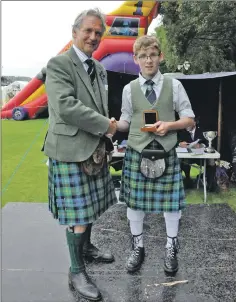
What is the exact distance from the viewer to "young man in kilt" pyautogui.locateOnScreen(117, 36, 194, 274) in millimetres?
2217

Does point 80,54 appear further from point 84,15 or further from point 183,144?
point 183,144

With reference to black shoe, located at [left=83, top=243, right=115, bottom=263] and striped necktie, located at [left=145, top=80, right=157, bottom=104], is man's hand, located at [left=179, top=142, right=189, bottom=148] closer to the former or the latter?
black shoe, located at [left=83, top=243, right=115, bottom=263]

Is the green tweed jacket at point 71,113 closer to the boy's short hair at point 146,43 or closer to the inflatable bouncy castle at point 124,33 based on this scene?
the boy's short hair at point 146,43

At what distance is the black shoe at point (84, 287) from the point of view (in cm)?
212

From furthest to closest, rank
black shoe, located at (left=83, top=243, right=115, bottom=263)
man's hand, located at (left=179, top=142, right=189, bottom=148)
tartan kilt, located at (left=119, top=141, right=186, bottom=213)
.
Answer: man's hand, located at (left=179, top=142, right=189, bottom=148) < black shoe, located at (left=83, top=243, right=115, bottom=263) < tartan kilt, located at (left=119, top=141, right=186, bottom=213)

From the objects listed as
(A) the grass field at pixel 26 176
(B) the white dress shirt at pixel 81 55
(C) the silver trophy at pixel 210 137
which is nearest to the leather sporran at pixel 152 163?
(B) the white dress shirt at pixel 81 55

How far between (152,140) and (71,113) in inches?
24.1

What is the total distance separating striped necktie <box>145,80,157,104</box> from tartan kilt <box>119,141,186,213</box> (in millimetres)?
368

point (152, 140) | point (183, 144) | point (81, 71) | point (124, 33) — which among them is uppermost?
point (124, 33)

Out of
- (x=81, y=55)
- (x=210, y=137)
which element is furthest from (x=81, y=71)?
(x=210, y=137)

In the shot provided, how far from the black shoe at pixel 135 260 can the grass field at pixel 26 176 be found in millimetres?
2297

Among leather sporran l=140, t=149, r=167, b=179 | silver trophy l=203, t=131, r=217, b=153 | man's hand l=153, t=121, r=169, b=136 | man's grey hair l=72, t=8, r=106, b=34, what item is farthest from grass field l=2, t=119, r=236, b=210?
man's grey hair l=72, t=8, r=106, b=34

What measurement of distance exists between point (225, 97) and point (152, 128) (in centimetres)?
338

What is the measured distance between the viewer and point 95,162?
2115mm
